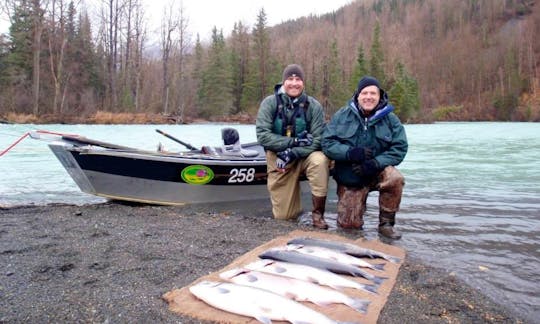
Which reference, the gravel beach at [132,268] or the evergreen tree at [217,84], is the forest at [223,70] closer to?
the evergreen tree at [217,84]

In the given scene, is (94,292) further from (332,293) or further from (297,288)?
(332,293)

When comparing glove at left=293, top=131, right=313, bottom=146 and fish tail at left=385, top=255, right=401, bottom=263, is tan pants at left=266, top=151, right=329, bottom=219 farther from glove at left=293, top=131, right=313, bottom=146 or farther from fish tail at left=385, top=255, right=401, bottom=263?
fish tail at left=385, top=255, right=401, bottom=263

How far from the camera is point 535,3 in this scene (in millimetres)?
94875

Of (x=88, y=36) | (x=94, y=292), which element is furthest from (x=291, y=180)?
(x=88, y=36)

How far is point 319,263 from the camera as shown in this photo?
3191 mm

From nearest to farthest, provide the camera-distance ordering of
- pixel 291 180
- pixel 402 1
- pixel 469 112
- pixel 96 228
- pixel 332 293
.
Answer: pixel 332 293
pixel 96 228
pixel 291 180
pixel 469 112
pixel 402 1

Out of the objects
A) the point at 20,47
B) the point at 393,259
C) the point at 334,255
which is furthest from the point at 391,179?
the point at 20,47

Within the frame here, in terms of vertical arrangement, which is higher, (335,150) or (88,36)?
(88,36)

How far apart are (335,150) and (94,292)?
8.99 ft

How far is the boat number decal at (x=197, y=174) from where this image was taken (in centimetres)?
564

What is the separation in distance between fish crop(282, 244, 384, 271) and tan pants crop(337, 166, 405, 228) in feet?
4.04

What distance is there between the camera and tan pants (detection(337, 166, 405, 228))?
446 centimetres

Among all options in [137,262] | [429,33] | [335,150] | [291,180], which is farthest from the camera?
[429,33]

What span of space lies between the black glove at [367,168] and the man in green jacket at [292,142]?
16.6 inches
